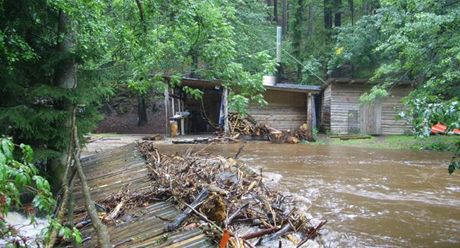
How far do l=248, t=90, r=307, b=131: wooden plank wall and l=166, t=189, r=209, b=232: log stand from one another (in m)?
17.7

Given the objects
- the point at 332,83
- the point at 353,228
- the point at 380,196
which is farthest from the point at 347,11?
the point at 353,228

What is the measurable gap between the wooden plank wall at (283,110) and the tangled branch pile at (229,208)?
15.4 m

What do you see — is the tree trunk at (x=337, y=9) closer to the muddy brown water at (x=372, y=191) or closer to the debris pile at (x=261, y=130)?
the debris pile at (x=261, y=130)

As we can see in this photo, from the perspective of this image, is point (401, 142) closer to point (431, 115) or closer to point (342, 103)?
point (342, 103)

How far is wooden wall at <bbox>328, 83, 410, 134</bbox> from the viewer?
22.6m

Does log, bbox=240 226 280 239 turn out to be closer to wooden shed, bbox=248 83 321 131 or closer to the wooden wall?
wooden shed, bbox=248 83 321 131

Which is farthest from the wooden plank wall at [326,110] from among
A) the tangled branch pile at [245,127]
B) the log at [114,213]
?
the log at [114,213]

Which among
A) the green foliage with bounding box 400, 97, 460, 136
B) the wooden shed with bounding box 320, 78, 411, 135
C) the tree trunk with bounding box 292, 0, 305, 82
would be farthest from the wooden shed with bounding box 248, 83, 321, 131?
the green foliage with bounding box 400, 97, 460, 136

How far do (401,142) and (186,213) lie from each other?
16.8 m

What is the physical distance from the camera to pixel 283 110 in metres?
23.1

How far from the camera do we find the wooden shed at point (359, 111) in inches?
889

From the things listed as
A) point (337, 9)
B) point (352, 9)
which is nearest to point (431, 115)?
point (337, 9)

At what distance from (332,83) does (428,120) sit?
18902 millimetres

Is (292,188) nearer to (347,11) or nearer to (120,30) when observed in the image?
(120,30)
